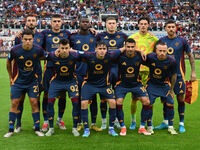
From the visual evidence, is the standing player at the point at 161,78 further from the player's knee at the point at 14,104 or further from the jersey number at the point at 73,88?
the player's knee at the point at 14,104

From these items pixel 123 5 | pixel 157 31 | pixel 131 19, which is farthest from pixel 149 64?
pixel 123 5

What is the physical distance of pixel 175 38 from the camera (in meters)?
7.12

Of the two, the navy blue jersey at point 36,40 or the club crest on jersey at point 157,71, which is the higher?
the navy blue jersey at point 36,40

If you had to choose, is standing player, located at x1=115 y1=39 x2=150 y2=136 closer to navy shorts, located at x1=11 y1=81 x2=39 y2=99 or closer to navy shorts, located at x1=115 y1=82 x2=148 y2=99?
navy shorts, located at x1=115 y1=82 x2=148 y2=99

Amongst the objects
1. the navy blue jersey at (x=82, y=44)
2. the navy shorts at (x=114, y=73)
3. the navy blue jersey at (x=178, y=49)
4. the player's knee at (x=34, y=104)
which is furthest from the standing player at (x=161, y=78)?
the player's knee at (x=34, y=104)

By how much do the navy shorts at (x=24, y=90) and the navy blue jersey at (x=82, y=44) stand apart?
1105 millimetres

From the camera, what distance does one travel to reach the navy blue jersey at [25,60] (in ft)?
21.1

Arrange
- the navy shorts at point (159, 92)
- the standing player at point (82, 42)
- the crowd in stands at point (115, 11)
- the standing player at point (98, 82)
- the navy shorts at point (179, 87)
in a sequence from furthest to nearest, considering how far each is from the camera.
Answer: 1. the crowd in stands at point (115, 11)
2. the standing player at point (82, 42)
3. the navy shorts at point (179, 87)
4. the navy shorts at point (159, 92)
5. the standing player at point (98, 82)

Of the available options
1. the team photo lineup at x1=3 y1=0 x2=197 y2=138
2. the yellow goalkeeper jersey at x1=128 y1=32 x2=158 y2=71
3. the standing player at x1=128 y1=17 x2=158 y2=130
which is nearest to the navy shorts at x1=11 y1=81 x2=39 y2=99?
the team photo lineup at x1=3 y1=0 x2=197 y2=138

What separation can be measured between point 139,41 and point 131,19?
111 ft

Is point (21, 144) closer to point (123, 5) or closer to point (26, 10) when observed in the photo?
point (26, 10)

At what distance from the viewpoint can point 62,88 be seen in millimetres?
6617

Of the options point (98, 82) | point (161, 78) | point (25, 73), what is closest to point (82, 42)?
point (98, 82)

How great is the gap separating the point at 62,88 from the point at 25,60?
934 mm
